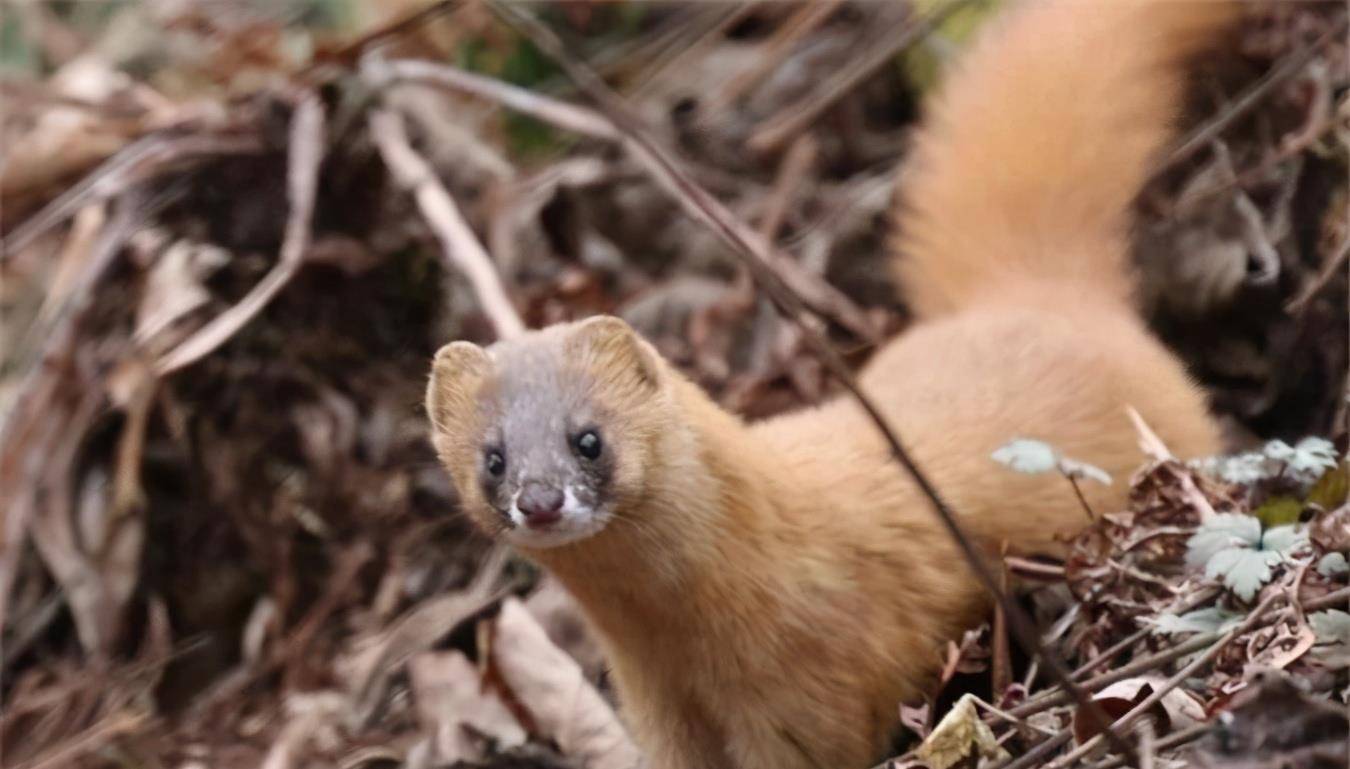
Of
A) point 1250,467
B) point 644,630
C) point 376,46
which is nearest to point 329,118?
point 376,46

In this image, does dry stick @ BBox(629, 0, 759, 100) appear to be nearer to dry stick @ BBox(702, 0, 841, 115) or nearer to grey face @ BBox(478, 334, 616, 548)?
dry stick @ BBox(702, 0, 841, 115)

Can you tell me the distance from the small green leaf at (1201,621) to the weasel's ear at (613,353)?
1025mm

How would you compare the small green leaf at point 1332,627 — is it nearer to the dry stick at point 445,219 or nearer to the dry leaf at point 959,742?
the dry leaf at point 959,742

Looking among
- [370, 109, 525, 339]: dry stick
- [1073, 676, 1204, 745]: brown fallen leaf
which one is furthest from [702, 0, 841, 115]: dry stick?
[1073, 676, 1204, 745]: brown fallen leaf

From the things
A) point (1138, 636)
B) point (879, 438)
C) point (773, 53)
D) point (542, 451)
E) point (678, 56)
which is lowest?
point (1138, 636)

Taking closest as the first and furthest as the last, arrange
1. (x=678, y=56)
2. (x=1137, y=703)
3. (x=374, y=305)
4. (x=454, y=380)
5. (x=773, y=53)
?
(x=1137, y=703) < (x=454, y=380) < (x=374, y=305) < (x=773, y=53) < (x=678, y=56)

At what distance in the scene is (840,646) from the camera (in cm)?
296

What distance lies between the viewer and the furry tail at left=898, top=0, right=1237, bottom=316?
387 centimetres

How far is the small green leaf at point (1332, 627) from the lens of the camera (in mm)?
2100

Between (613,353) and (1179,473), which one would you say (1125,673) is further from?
(613,353)

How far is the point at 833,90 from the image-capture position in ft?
15.9

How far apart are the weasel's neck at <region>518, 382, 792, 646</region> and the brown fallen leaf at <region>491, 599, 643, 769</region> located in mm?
369

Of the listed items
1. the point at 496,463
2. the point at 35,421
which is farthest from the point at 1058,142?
the point at 35,421

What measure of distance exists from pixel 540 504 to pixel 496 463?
0.20 meters
